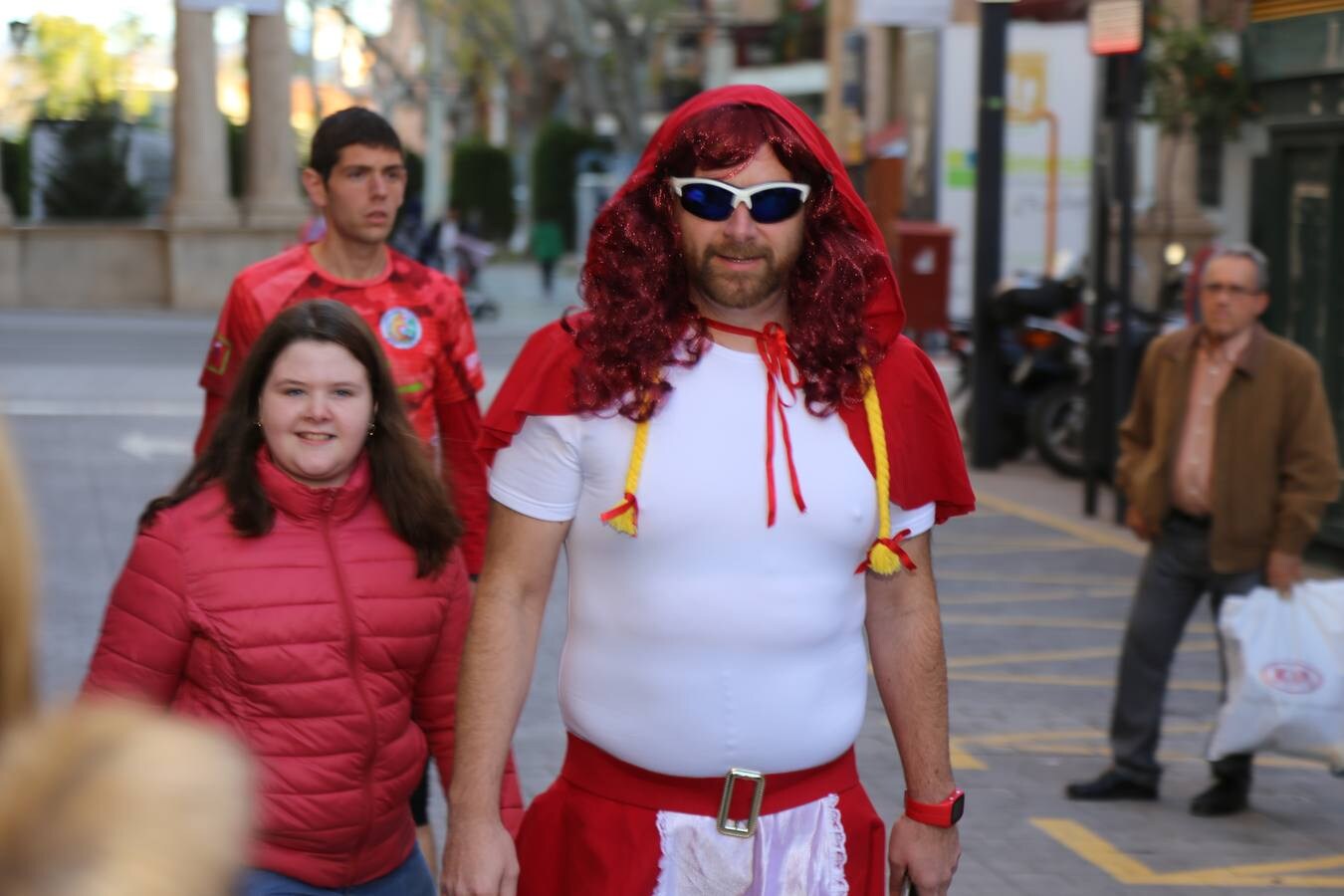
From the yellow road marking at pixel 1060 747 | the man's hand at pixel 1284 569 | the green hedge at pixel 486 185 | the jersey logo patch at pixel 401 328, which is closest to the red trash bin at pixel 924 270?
the yellow road marking at pixel 1060 747

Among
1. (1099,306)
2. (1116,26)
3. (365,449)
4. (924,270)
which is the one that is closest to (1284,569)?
(365,449)

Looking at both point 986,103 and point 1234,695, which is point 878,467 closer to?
point 1234,695

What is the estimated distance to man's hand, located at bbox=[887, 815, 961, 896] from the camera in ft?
10.6

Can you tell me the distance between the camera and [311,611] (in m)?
3.40

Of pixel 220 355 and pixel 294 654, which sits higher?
pixel 220 355

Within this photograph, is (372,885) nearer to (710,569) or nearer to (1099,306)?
(710,569)

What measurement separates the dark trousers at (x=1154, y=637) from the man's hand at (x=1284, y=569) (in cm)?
21

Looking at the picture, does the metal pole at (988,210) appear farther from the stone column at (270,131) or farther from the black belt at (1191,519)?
the stone column at (270,131)

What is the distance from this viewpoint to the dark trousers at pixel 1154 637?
6.59m

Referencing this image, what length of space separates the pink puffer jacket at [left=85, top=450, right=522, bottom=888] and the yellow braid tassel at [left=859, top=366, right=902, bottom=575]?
85 centimetres

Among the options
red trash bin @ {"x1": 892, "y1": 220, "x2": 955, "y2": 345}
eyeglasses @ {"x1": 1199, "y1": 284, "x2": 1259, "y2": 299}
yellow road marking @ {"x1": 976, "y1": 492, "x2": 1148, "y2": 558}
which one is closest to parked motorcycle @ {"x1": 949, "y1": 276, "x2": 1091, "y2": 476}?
yellow road marking @ {"x1": 976, "y1": 492, "x2": 1148, "y2": 558}

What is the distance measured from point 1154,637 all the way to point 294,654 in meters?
3.89

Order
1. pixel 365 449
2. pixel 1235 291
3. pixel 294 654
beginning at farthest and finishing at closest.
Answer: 1. pixel 1235 291
2. pixel 365 449
3. pixel 294 654

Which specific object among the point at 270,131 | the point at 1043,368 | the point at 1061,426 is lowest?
the point at 1061,426
